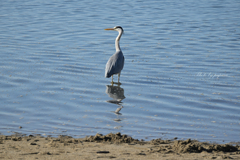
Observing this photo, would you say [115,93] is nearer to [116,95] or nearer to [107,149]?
[116,95]

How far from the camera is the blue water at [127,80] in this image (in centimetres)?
812

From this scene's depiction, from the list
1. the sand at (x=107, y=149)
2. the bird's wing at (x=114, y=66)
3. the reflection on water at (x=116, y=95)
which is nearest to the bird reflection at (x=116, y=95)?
the reflection on water at (x=116, y=95)

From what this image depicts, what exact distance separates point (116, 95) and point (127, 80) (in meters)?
1.75

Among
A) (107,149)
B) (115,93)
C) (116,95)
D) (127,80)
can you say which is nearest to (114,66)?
(127,80)

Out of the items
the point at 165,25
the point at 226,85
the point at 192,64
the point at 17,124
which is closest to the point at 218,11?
the point at 165,25

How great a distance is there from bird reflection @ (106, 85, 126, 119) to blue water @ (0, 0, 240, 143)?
0.03 meters

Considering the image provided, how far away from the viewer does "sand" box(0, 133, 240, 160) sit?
575 cm

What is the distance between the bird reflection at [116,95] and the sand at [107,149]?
7.72 ft

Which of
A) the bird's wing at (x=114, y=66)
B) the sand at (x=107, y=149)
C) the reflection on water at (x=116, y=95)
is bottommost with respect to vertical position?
the sand at (x=107, y=149)

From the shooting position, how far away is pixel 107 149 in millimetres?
6090

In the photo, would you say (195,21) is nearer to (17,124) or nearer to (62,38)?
(62,38)

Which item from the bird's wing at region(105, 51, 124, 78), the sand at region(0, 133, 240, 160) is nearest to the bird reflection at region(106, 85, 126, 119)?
the bird's wing at region(105, 51, 124, 78)

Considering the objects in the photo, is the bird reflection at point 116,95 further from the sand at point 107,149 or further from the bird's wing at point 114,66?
the sand at point 107,149

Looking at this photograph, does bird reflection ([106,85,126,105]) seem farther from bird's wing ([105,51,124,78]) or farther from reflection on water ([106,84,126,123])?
bird's wing ([105,51,124,78])
